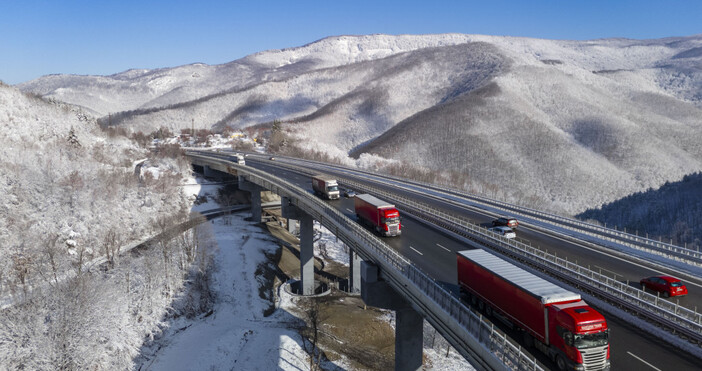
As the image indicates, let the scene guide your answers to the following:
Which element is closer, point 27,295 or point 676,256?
point 676,256

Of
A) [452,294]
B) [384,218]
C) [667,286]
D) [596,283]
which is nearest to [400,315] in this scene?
[452,294]

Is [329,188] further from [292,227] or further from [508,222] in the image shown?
[292,227]

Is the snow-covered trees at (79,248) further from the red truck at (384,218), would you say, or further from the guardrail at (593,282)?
the guardrail at (593,282)

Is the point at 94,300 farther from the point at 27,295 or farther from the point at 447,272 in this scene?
the point at 447,272

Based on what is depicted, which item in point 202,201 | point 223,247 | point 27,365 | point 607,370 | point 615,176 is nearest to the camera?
point 607,370

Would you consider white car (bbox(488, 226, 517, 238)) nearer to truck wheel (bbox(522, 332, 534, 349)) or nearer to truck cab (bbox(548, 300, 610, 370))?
truck wheel (bbox(522, 332, 534, 349))

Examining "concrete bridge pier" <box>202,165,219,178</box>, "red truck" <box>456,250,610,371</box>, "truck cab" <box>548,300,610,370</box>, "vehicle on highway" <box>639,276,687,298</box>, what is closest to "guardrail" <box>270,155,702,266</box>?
"vehicle on highway" <box>639,276,687,298</box>

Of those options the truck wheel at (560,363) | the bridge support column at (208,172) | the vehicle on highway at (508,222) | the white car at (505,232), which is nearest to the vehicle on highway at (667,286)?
the truck wheel at (560,363)

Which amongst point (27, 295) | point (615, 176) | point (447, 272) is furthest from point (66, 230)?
point (615, 176)
